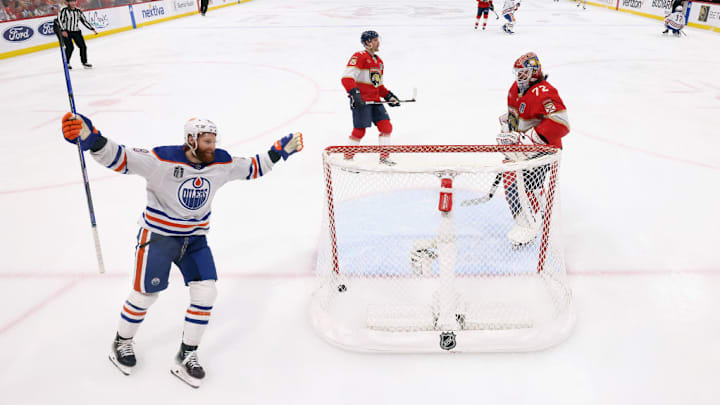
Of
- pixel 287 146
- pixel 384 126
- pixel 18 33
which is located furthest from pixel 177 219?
pixel 18 33

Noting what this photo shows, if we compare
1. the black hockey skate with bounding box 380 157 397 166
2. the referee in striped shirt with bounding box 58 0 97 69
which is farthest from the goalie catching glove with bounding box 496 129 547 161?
the referee in striped shirt with bounding box 58 0 97 69

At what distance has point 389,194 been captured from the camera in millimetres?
3770

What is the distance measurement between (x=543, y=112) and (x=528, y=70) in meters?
0.27

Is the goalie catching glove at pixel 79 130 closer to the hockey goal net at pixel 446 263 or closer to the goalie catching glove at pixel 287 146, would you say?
the goalie catching glove at pixel 287 146

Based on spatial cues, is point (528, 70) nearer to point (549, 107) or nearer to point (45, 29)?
point (549, 107)

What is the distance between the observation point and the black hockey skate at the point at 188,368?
2055 millimetres

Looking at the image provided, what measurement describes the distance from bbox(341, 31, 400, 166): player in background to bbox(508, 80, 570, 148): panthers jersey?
1.45 meters

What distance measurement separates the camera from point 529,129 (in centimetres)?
288

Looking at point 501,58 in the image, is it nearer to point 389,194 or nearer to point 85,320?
point 389,194

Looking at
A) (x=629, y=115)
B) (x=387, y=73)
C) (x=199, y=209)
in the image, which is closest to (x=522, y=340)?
(x=199, y=209)

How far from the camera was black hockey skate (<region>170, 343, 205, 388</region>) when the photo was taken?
6.74 feet

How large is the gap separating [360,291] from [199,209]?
3.49 ft

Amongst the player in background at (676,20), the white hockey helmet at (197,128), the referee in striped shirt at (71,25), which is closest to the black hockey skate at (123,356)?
the white hockey helmet at (197,128)

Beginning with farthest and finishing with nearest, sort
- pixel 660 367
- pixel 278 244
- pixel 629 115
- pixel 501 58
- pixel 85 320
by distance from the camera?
pixel 501 58, pixel 629 115, pixel 278 244, pixel 85 320, pixel 660 367
